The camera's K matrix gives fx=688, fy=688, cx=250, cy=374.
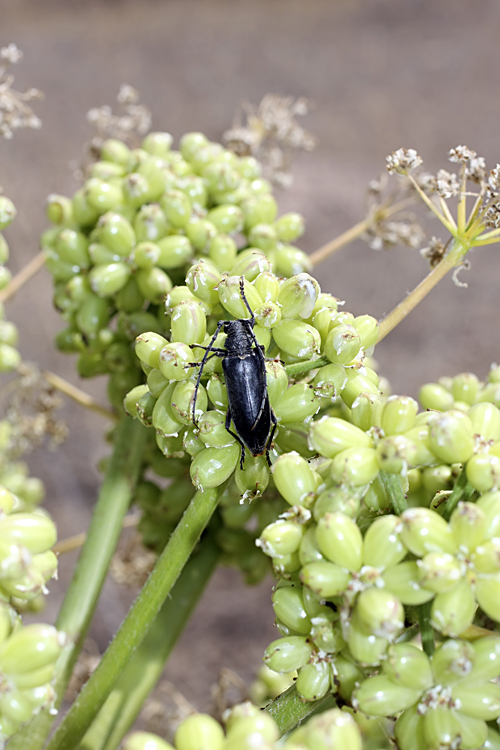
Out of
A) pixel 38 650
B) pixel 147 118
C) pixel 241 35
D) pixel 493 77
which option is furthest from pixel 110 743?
pixel 241 35

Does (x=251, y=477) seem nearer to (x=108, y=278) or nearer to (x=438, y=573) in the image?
(x=438, y=573)

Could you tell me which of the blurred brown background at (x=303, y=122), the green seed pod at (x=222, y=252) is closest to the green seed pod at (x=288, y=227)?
the green seed pod at (x=222, y=252)

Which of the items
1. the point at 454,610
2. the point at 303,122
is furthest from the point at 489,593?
the point at 303,122

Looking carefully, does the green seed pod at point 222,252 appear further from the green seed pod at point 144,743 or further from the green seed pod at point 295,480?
the green seed pod at point 144,743

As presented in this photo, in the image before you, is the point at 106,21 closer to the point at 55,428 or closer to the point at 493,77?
the point at 493,77

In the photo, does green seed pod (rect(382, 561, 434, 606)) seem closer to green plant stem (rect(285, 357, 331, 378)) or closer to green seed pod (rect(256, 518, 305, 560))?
green seed pod (rect(256, 518, 305, 560))

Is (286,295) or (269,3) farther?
(269,3)
